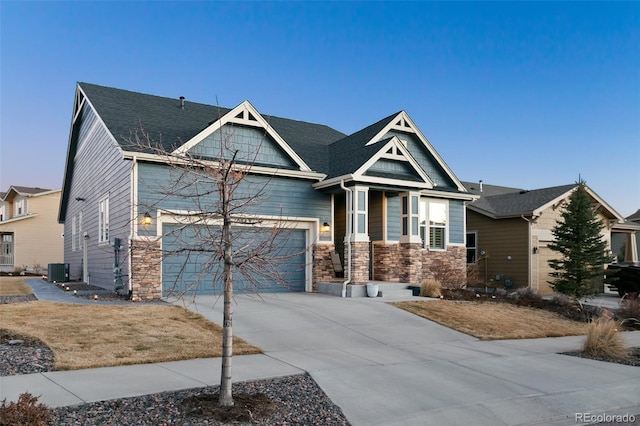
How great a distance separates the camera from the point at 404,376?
721cm

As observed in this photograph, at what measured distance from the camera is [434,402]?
238 inches

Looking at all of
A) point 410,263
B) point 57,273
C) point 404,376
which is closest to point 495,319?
point 410,263

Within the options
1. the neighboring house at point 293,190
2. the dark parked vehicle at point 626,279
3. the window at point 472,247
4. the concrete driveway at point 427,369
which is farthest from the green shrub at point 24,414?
the window at point 472,247

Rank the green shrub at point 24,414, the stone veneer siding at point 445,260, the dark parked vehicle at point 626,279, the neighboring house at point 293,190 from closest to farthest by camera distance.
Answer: the green shrub at point 24,414 < the neighboring house at point 293,190 < the stone veneer siding at point 445,260 < the dark parked vehicle at point 626,279

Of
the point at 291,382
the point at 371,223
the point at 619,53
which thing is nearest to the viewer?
the point at 291,382

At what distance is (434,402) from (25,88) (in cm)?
1871

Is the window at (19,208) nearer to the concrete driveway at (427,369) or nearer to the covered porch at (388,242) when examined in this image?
the covered porch at (388,242)

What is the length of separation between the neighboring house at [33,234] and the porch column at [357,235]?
28.1 metres

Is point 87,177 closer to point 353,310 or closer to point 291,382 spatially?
point 353,310

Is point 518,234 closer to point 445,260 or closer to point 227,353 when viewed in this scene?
point 445,260

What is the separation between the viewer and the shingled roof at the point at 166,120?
15.6 meters

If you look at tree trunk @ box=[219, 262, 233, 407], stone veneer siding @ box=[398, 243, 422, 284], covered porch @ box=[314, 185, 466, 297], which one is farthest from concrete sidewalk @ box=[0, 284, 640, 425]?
stone veneer siding @ box=[398, 243, 422, 284]

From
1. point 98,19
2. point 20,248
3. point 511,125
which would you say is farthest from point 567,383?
point 20,248

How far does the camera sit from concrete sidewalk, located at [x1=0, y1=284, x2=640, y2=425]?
5762 millimetres
